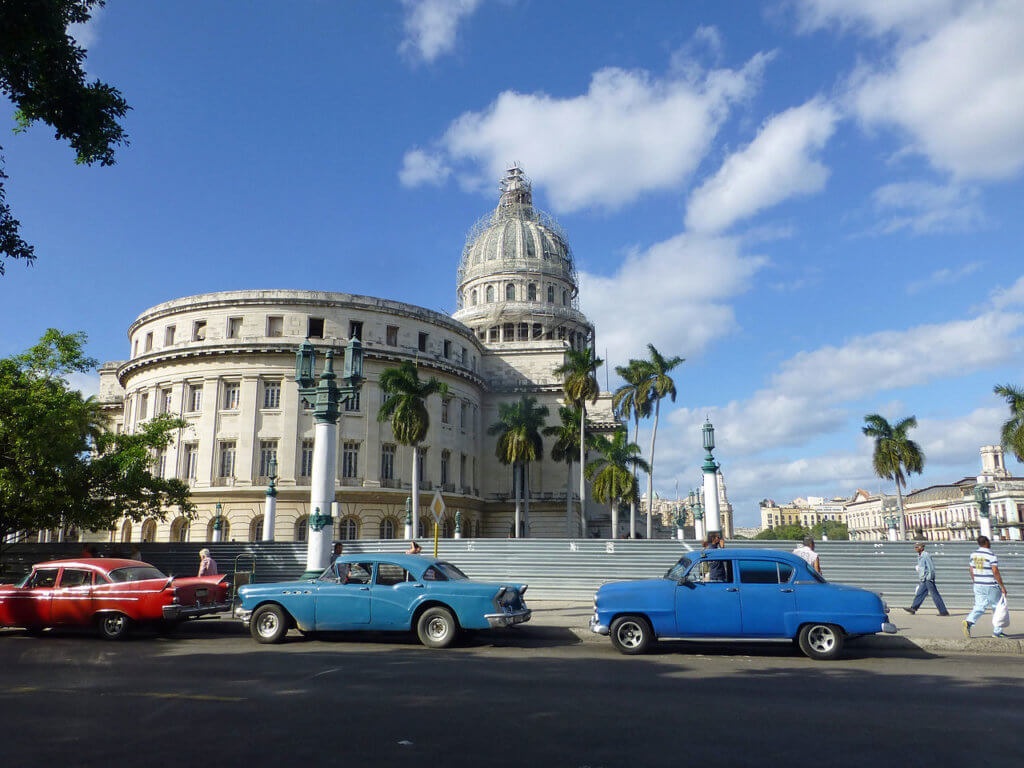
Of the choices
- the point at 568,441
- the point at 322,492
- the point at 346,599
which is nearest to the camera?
the point at 346,599

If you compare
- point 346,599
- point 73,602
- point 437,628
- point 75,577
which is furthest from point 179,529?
point 437,628

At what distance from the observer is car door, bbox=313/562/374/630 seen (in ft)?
41.6

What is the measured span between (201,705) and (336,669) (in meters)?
2.47

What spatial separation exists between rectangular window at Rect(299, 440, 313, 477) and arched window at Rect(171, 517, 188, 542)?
7629mm

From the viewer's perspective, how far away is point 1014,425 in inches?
1615

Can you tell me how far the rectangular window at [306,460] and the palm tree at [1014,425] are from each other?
131 ft

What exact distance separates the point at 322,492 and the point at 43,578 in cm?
559

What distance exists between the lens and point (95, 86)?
12.6 meters

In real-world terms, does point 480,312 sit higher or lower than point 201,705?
higher

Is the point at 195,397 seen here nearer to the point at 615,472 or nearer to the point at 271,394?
the point at 271,394

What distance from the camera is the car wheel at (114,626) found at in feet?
46.3

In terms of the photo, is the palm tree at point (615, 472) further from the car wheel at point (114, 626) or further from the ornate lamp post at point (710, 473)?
the car wheel at point (114, 626)

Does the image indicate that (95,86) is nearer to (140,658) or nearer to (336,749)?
(140,658)

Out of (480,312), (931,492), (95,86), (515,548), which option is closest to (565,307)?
(480,312)
